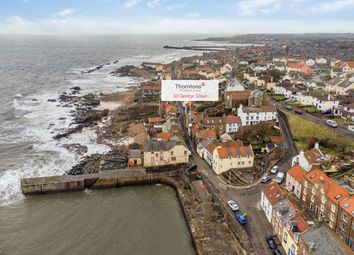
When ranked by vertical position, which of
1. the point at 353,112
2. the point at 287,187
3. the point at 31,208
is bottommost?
the point at 31,208

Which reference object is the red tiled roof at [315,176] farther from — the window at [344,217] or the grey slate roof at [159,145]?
the grey slate roof at [159,145]

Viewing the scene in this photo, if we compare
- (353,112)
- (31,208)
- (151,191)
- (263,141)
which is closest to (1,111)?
(31,208)

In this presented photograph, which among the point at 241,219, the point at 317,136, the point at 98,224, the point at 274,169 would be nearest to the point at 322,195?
the point at 241,219

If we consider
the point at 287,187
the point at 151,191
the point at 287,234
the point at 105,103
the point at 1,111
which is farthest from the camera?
the point at 105,103

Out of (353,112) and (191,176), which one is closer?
(191,176)

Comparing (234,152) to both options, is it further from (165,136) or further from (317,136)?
(317,136)

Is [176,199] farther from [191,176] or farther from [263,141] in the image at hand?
[263,141]

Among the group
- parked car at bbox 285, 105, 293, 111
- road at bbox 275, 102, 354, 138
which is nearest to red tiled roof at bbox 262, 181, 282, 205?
road at bbox 275, 102, 354, 138
